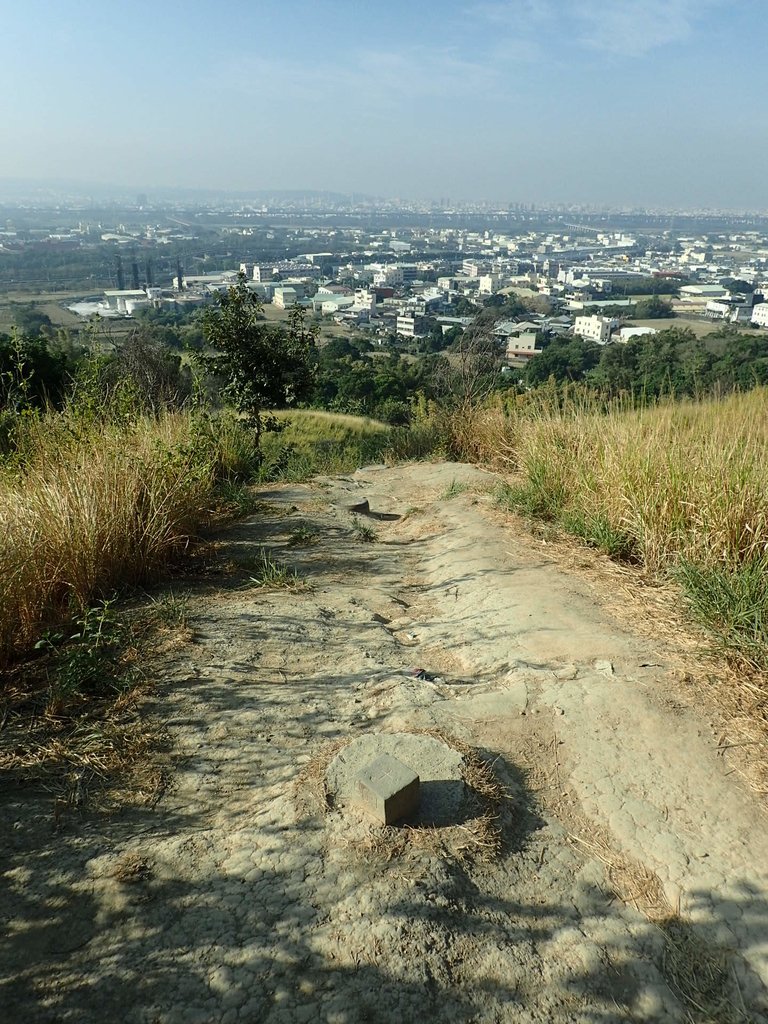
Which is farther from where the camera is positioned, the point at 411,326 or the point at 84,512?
the point at 411,326

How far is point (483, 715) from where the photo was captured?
2.95m

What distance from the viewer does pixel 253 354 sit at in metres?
9.59

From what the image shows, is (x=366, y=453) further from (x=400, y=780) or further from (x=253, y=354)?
(x=400, y=780)

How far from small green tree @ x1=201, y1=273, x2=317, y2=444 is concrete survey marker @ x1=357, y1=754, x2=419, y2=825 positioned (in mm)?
7672

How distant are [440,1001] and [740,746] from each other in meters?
1.69

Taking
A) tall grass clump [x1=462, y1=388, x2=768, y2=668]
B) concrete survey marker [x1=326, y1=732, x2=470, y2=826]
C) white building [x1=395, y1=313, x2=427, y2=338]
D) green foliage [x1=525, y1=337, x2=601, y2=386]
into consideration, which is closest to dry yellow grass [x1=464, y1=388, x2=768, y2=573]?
tall grass clump [x1=462, y1=388, x2=768, y2=668]

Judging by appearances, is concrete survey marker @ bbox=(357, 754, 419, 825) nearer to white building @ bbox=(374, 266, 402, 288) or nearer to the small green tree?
the small green tree

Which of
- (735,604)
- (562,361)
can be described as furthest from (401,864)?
(562,361)

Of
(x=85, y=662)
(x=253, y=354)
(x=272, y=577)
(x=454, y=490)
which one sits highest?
(x=253, y=354)

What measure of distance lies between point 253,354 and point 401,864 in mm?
8496

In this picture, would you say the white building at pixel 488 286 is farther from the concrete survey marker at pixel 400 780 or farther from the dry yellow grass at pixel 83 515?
the concrete survey marker at pixel 400 780

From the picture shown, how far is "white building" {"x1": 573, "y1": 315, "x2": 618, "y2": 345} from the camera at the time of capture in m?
31.9

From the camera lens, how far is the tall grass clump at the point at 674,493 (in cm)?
336

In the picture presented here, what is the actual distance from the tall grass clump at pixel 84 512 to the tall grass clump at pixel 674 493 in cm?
282
